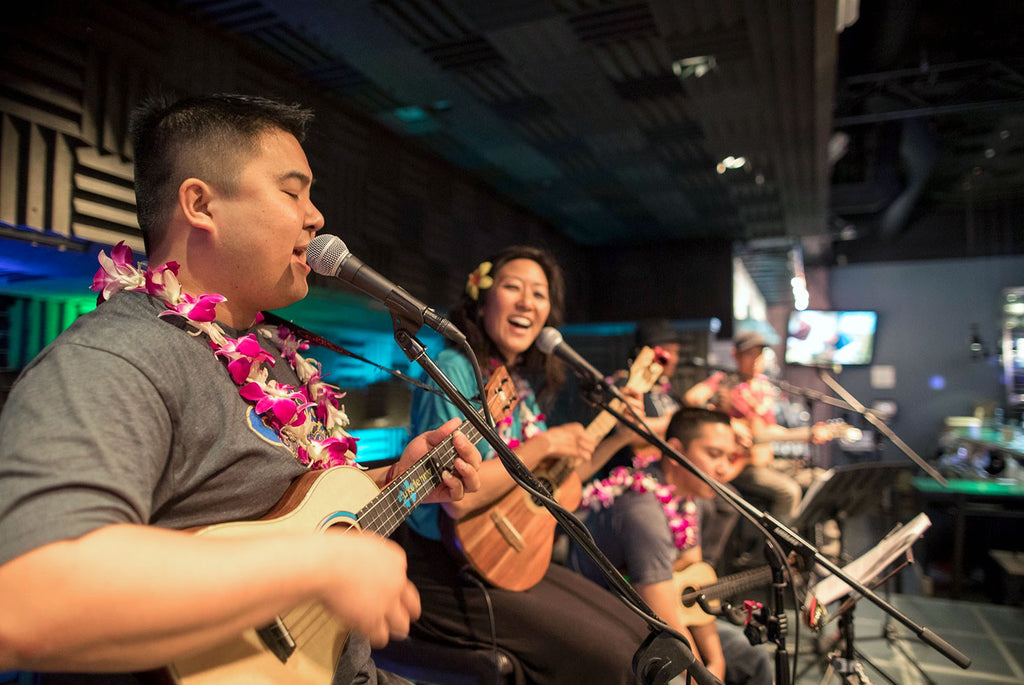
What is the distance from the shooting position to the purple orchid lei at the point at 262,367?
3.96ft

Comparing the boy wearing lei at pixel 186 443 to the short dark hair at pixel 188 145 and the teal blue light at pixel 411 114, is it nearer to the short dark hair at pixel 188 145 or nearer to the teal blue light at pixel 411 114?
the short dark hair at pixel 188 145

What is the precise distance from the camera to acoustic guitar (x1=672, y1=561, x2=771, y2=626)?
241 cm

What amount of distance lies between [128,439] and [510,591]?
1459 millimetres

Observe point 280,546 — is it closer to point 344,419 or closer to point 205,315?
point 205,315

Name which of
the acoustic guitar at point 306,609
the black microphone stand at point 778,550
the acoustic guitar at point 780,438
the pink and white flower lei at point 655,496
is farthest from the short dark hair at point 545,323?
the acoustic guitar at point 780,438

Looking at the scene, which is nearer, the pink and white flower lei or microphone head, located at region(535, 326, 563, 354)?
microphone head, located at region(535, 326, 563, 354)

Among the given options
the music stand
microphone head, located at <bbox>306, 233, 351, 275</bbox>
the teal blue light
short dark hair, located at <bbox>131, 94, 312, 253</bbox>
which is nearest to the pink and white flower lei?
the music stand

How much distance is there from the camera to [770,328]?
12945mm

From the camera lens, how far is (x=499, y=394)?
6.86 feet

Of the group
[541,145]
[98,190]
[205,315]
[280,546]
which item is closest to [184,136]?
[205,315]

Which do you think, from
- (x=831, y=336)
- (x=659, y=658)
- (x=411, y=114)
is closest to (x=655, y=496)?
(x=659, y=658)

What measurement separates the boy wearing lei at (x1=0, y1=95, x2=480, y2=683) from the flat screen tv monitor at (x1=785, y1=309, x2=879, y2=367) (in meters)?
11.1

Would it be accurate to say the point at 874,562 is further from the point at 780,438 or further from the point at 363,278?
the point at 780,438

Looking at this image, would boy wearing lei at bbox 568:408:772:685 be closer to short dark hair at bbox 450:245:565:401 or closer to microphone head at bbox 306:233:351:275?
short dark hair at bbox 450:245:565:401
